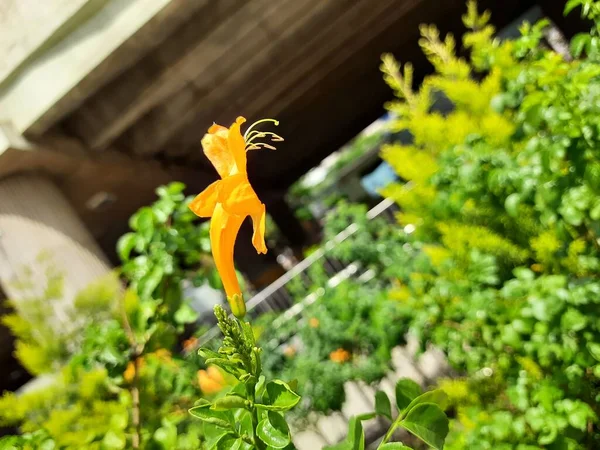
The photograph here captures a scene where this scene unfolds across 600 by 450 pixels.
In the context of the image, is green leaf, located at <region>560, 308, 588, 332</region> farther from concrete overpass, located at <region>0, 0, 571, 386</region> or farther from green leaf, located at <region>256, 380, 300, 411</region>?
concrete overpass, located at <region>0, 0, 571, 386</region>

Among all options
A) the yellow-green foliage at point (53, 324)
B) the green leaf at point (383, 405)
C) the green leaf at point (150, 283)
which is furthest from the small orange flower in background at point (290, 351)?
the green leaf at point (383, 405)

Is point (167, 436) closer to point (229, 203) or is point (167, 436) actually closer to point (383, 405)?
point (383, 405)

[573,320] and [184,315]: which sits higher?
[184,315]

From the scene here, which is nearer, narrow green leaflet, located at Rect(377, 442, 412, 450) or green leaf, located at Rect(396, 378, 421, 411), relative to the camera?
narrow green leaflet, located at Rect(377, 442, 412, 450)

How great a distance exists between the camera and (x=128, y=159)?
4.18 meters

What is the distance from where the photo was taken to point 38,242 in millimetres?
2867

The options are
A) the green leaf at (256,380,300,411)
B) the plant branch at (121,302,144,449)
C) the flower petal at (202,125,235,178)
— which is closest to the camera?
the green leaf at (256,380,300,411)

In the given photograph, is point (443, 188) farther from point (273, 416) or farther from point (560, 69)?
point (273, 416)

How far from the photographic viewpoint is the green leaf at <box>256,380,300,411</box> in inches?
22.5

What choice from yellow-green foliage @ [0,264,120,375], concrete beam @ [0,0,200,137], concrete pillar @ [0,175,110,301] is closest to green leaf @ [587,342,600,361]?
yellow-green foliage @ [0,264,120,375]

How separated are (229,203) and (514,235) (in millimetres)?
1271

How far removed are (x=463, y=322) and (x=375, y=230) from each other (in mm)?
2548

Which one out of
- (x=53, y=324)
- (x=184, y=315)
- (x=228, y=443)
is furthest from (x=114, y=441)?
(x=53, y=324)

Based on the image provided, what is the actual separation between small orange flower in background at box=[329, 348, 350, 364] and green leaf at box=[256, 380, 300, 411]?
8.44 ft
